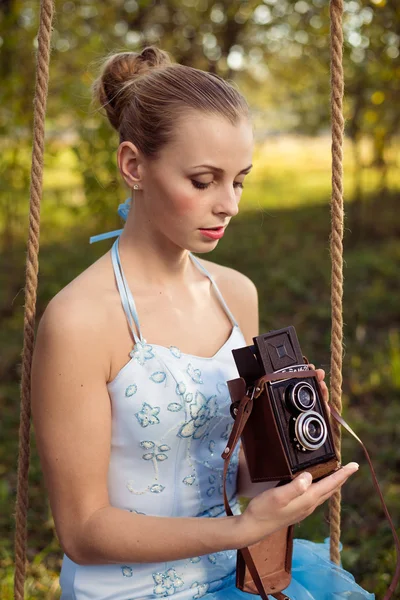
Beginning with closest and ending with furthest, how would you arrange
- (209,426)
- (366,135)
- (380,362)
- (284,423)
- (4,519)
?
(284,423)
(209,426)
(4,519)
(380,362)
(366,135)

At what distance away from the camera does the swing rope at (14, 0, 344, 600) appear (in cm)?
174

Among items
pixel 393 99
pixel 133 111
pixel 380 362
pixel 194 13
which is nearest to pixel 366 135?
pixel 393 99

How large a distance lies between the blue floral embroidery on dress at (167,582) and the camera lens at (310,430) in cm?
49

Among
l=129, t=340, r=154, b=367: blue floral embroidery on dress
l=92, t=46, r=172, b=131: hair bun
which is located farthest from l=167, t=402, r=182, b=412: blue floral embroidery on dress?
l=92, t=46, r=172, b=131: hair bun

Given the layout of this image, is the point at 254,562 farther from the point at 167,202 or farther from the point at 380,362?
the point at 380,362

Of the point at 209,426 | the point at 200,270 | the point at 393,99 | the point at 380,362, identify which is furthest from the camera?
the point at 393,99

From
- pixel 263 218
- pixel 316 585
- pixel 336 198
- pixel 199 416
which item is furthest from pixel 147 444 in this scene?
pixel 263 218

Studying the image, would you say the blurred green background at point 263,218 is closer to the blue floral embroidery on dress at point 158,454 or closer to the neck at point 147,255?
the neck at point 147,255

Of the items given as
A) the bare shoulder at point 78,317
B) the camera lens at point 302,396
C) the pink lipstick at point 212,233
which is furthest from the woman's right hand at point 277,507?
the pink lipstick at point 212,233

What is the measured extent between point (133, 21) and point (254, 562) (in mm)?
5023

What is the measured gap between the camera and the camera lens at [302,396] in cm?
158

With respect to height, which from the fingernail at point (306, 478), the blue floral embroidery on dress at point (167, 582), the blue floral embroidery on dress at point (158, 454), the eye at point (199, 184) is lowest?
the blue floral embroidery on dress at point (167, 582)

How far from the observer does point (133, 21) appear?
19.1ft

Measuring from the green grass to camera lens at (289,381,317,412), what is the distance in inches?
17.4
